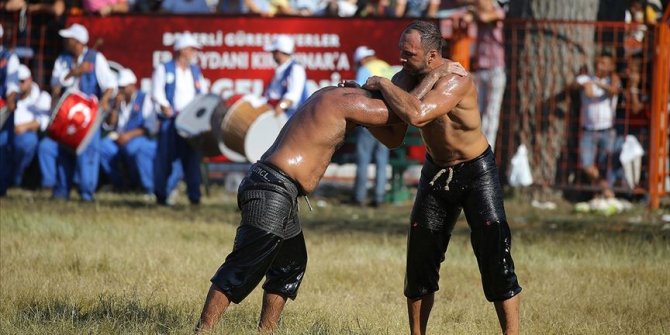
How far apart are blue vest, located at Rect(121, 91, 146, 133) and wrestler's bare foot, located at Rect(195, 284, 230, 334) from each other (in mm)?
10323

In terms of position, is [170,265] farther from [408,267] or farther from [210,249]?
[408,267]

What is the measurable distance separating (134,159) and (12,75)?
1.85 m

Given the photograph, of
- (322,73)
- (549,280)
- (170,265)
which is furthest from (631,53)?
(170,265)

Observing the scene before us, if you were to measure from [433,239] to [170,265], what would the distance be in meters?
3.40

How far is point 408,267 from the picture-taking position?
7.33 m

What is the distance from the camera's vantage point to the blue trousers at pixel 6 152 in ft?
51.4

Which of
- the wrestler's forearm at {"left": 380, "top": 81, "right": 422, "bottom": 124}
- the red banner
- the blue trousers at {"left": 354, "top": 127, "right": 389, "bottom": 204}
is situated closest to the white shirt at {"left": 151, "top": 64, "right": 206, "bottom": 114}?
the red banner

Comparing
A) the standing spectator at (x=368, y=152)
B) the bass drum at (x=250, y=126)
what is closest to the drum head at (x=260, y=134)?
the bass drum at (x=250, y=126)

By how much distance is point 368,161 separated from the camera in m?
15.8

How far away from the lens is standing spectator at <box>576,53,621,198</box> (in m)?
15.9

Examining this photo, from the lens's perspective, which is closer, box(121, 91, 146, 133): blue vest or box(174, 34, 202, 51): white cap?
box(174, 34, 202, 51): white cap

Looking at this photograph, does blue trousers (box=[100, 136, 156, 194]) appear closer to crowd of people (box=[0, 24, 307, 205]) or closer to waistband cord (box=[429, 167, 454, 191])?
Result: crowd of people (box=[0, 24, 307, 205])

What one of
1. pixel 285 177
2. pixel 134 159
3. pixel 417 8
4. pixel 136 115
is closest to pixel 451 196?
pixel 285 177

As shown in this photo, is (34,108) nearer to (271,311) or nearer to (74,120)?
(74,120)
